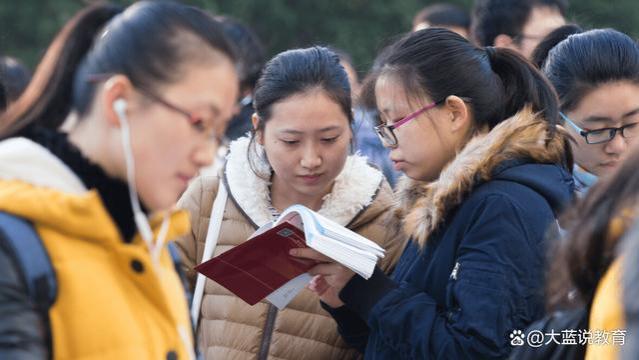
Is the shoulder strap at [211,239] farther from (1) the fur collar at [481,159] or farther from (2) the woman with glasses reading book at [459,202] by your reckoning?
(1) the fur collar at [481,159]

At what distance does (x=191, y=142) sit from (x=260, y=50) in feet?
13.7

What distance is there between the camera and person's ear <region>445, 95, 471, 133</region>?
3.37 meters

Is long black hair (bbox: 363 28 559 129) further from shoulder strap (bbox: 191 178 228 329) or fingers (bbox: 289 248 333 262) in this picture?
shoulder strap (bbox: 191 178 228 329)

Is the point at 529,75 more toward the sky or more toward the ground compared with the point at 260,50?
more toward the sky

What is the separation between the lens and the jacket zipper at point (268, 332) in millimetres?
3725

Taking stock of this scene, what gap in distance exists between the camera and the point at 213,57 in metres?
2.36

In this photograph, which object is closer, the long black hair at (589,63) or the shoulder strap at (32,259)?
the shoulder strap at (32,259)

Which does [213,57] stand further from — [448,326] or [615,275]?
[448,326]

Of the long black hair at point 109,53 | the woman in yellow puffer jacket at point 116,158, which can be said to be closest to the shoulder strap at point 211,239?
the woman in yellow puffer jacket at point 116,158

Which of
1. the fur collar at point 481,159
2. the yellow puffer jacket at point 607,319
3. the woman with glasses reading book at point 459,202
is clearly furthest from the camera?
the fur collar at point 481,159

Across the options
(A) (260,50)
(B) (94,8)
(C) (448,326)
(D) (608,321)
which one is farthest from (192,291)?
(A) (260,50)

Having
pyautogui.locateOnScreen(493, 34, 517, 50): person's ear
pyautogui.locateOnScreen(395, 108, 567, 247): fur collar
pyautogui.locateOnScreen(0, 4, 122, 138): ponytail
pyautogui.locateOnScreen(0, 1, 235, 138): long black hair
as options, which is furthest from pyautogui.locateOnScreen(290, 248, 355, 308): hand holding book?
pyautogui.locateOnScreen(493, 34, 517, 50): person's ear

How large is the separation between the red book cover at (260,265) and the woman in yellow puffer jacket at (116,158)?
0.79 meters

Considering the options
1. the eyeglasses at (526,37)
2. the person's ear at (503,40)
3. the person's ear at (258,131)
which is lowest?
the person's ear at (503,40)
